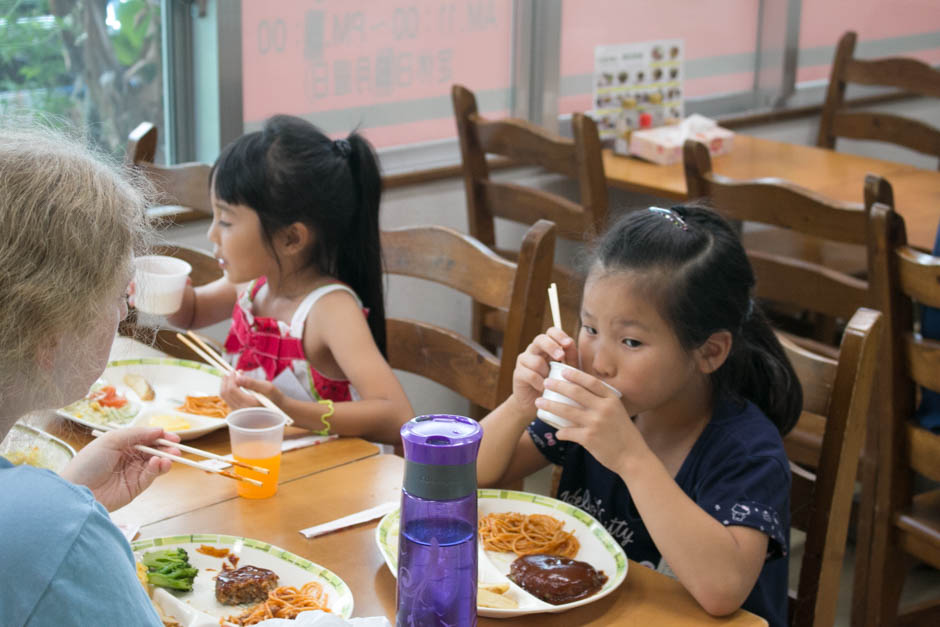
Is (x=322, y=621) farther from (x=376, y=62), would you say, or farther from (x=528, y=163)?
(x=376, y=62)

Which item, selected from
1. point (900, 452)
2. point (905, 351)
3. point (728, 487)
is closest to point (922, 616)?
point (900, 452)

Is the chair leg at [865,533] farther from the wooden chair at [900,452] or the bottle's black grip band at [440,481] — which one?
the bottle's black grip band at [440,481]

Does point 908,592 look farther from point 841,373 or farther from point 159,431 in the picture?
point 159,431

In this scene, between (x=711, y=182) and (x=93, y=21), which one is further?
(x=93, y=21)

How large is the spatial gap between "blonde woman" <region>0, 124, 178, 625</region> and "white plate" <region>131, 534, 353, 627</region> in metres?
0.24

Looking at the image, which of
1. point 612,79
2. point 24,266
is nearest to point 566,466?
point 24,266

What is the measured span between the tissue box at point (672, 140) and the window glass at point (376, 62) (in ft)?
1.62

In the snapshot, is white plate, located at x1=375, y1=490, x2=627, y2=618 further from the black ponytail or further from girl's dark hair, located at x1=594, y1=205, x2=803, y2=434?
the black ponytail

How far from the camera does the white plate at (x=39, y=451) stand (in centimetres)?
145

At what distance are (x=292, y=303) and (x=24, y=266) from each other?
1.20m

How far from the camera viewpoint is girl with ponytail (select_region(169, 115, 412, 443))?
198 cm

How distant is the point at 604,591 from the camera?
1.22m

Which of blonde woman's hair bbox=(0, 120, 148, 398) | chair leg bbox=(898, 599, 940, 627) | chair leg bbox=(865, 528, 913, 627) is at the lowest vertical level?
chair leg bbox=(898, 599, 940, 627)

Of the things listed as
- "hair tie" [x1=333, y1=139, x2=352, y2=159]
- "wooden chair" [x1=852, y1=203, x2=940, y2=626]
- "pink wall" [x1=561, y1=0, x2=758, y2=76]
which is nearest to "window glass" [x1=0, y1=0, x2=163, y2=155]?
"hair tie" [x1=333, y1=139, x2=352, y2=159]
